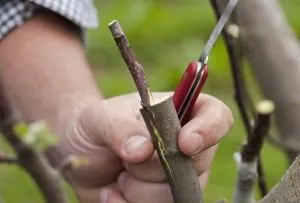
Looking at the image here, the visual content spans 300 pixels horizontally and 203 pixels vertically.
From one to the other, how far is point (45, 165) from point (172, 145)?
1.68ft

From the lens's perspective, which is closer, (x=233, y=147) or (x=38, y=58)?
(x=38, y=58)

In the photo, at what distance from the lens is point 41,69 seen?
4.66ft

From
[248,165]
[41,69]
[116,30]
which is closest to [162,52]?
[41,69]

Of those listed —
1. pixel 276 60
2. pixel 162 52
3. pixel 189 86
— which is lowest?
pixel 162 52

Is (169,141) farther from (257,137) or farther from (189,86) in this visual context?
(257,137)

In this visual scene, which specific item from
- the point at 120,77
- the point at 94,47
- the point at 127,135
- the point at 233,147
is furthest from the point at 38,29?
the point at 94,47

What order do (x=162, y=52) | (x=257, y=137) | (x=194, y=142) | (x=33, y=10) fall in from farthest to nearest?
(x=162, y=52) < (x=33, y=10) < (x=257, y=137) < (x=194, y=142)

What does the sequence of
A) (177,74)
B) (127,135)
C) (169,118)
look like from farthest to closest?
(177,74), (127,135), (169,118)

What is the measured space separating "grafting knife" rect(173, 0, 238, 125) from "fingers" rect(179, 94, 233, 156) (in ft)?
0.08

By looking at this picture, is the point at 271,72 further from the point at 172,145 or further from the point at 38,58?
the point at 172,145

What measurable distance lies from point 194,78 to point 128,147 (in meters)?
0.21

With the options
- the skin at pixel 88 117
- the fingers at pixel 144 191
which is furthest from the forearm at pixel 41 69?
the fingers at pixel 144 191

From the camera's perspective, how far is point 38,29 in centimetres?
143

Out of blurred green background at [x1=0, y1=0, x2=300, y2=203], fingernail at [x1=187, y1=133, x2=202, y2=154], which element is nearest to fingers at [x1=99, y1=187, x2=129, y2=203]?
fingernail at [x1=187, y1=133, x2=202, y2=154]
